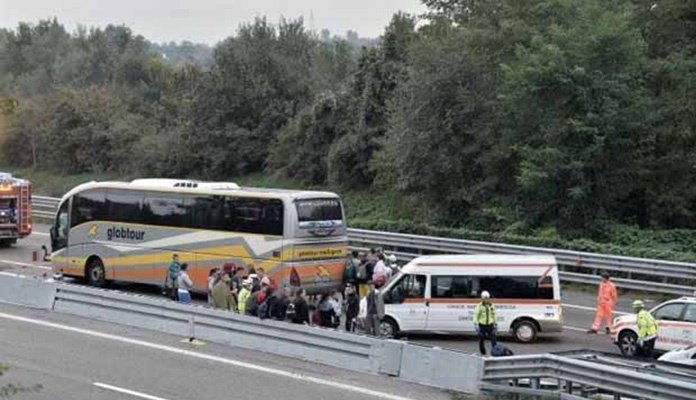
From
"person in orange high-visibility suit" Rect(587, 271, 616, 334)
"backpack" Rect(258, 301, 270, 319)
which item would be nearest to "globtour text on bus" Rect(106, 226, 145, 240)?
"backpack" Rect(258, 301, 270, 319)

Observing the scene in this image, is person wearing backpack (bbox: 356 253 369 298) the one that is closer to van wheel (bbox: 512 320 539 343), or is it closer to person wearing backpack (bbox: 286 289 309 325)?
van wheel (bbox: 512 320 539 343)

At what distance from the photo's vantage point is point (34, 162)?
68125mm

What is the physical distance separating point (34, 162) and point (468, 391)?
57.5m

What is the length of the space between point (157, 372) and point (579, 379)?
7.30 meters

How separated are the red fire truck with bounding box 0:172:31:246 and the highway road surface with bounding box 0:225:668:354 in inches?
38.0

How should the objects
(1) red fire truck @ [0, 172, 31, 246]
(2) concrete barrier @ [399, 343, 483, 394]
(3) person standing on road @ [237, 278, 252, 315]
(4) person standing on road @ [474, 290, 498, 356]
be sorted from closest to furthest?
1. (2) concrete barrier @ [399, 343, 483, 394]
2. (4) person standing on road @ [474, 290, 498, 356]
3. (3) person standing on road @ [237, 278, 252, 315]
4. (1) red fire truck @ [0, 172, 31, 246]

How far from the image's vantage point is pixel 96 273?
28312 millimetres

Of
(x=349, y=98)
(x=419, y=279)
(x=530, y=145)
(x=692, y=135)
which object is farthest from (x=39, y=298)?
(x=349, y=98)

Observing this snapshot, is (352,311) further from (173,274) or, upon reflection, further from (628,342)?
(628,342)

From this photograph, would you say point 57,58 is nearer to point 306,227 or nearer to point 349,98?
point 349,98

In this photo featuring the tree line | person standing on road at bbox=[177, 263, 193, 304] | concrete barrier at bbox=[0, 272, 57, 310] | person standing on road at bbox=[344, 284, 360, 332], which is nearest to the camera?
person standing on road at bbox=[344, 284, 360, 332]

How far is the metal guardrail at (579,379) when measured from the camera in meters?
13.6

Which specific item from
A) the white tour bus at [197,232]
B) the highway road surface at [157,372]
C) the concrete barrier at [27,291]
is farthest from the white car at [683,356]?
the concrete barrier at [27,291]

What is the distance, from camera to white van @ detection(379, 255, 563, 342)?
21750 mm
